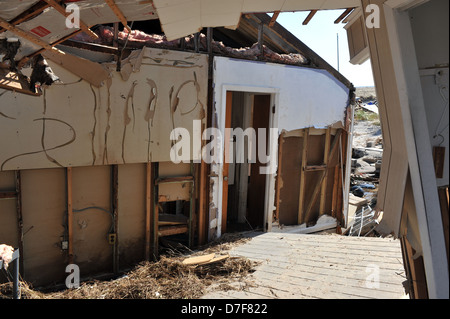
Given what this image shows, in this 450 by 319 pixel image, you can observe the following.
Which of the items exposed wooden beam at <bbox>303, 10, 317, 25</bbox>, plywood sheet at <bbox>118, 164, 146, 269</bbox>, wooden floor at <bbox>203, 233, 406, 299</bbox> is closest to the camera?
exposed wooden beam at <bbox>303, 10, 317, 25</bbox>

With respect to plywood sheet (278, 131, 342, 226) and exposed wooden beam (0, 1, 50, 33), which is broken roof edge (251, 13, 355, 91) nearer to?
plywood sheet (278, 131, 342, 226)

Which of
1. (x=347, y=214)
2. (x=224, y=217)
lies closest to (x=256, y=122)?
(x=224, y=217)

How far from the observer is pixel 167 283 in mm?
4000

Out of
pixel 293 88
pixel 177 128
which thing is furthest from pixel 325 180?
pixel 177 128

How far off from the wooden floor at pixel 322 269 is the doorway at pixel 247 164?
1170 millimetres

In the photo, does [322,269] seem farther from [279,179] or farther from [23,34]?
[23,34]

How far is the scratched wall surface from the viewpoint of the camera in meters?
4.14

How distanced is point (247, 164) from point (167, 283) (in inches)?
137

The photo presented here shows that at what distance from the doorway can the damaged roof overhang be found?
10.4ft

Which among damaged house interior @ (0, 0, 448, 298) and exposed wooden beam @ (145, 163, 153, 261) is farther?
exposed wooden beam @ (145, 163, 153, 261)

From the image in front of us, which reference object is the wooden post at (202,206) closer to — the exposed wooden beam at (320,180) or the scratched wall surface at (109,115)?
the scratched wall surface at (109,115)

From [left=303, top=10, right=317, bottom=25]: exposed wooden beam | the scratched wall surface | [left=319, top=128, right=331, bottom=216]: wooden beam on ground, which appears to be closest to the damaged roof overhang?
[left=303, top=10, right=317, bottom=25]: exposed wooden beam

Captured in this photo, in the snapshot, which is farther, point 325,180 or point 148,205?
point 325,180
